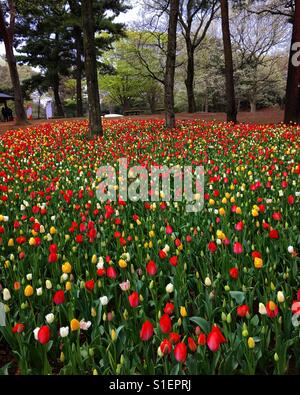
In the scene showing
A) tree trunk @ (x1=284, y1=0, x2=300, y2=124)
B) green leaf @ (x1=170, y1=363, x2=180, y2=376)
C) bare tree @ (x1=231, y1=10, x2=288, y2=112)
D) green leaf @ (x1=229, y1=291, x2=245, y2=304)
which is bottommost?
green leaf @ (x1=170, y1=363, x2=180, y2=376)

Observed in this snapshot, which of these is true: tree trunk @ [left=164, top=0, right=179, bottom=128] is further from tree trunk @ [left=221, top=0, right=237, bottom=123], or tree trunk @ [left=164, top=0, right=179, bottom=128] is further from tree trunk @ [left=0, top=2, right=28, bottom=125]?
tree trunk @ [left=0, top=2, right=28, bottom=125]

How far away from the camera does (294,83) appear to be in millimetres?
14492

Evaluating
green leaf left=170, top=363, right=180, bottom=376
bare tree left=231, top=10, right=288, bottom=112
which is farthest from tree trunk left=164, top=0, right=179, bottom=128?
bare tree left=231, top=10, right=288, bottom=112

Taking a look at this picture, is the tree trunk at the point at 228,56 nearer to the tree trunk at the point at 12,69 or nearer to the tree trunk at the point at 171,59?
the tree trunk at the point at 171,59

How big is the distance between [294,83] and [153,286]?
45.2 feet

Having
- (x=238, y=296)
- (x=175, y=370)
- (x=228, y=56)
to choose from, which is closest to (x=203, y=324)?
(x=238, y=296)

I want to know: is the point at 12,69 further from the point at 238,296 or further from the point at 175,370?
the point at 175,370

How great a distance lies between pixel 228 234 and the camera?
3.64 m

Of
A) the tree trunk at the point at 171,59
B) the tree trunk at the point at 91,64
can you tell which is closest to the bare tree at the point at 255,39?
the tree trunk at the point at 171,59

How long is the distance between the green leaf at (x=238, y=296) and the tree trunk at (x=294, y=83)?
13.4 meters

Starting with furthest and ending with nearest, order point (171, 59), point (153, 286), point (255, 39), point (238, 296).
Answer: point (255, 39)
point (171, 59)
point (153, 286)
point (238, 296)

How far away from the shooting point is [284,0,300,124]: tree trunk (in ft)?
46.0

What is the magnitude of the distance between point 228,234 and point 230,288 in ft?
2.83

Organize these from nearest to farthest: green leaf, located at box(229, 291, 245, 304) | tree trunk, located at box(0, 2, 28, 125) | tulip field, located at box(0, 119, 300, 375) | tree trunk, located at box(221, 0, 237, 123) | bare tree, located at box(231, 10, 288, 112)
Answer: tulip field, located at box(0, 119, 300, 375) → green leaf, located at box(229, 291, 245, 304) → tree trunk, located at box(221, 0, 237, 123) → tree trunk, located at box(0, 2, 28, 125) → bare tree, located at box(231, 10, 288, 112)
